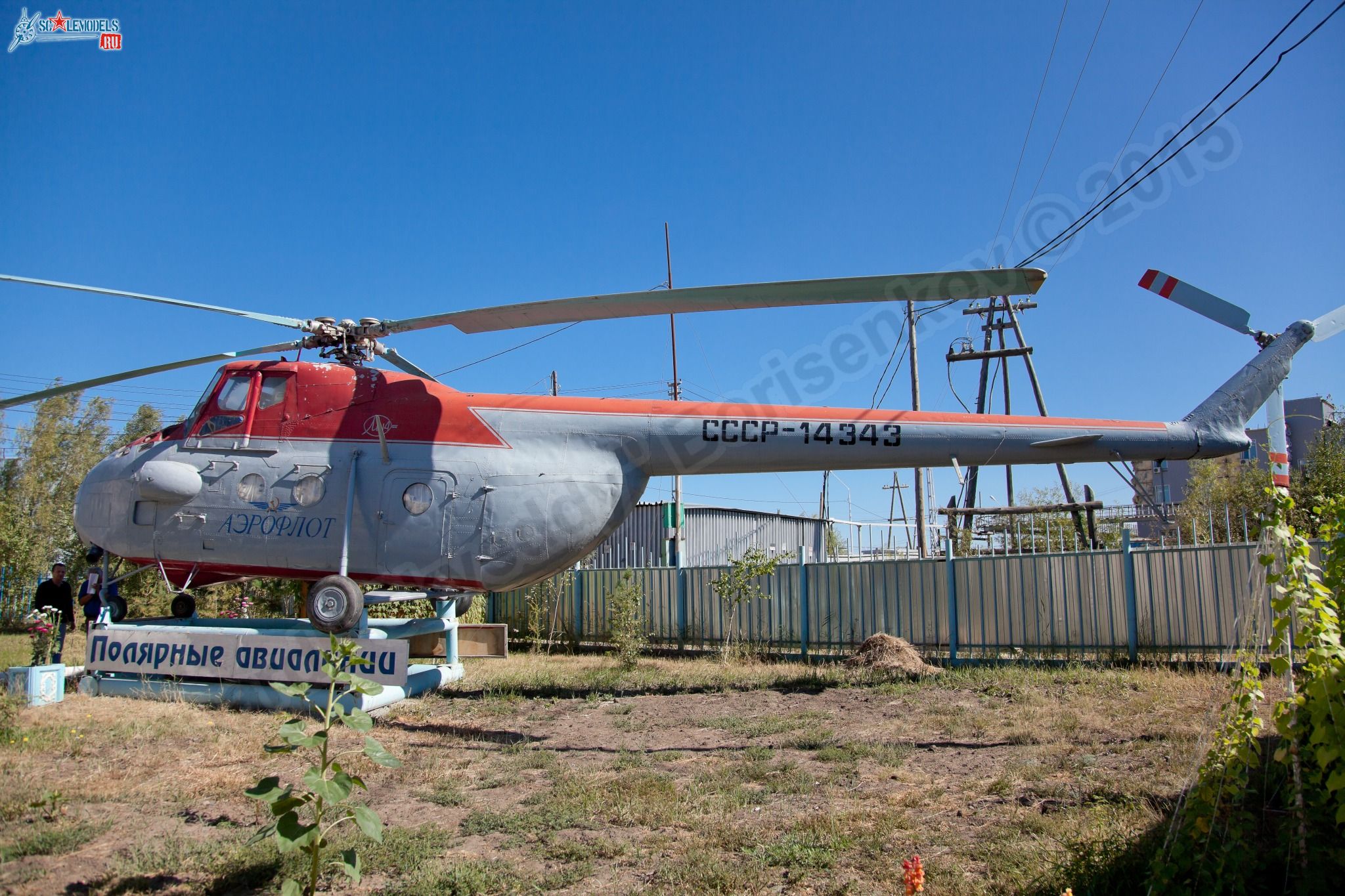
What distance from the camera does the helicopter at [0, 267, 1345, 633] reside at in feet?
34.3

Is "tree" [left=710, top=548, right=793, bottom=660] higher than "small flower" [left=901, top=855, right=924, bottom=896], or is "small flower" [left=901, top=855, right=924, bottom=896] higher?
"tree" [left=710, top=548, right=793, bottom=660]

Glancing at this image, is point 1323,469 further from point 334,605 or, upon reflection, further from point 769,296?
point 334,605

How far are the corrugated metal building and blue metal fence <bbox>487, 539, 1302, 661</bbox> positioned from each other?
336 inches

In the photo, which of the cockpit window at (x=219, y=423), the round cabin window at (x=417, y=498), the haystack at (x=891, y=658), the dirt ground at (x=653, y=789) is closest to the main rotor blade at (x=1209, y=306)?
the dirt ground at (x=653, y=789)

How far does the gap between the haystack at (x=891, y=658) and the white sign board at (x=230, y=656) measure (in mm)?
6749

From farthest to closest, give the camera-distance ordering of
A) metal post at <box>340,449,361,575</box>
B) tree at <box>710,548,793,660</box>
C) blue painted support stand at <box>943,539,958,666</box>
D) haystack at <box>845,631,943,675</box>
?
tree at <box>710,548,793,660</box>
blue painted support stand at <box>943,539,958,666</box>
haystack at <box>845,631,943,675</box>
metal post at <box>340,449,361,575</box>

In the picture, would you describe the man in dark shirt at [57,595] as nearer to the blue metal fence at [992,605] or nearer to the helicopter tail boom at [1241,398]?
the blue metal fence at [992,605]

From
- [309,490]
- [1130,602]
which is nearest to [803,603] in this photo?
[1130,602]

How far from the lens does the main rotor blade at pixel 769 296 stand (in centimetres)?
801

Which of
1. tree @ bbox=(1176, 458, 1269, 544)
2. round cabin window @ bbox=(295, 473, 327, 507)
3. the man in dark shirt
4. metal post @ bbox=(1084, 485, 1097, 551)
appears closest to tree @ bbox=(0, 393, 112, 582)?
the man in dark shirt

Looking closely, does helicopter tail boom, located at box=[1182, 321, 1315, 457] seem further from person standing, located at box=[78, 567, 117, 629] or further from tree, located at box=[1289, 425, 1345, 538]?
person standing, located at box=[78, 567, 117, 629]

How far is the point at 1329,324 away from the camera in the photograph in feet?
29.5

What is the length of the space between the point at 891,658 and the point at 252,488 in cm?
940

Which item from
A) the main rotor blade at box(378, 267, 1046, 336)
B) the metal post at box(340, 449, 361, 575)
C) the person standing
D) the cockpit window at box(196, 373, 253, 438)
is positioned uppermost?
the main rotor blade at box(378, 267, 1046, 336)
